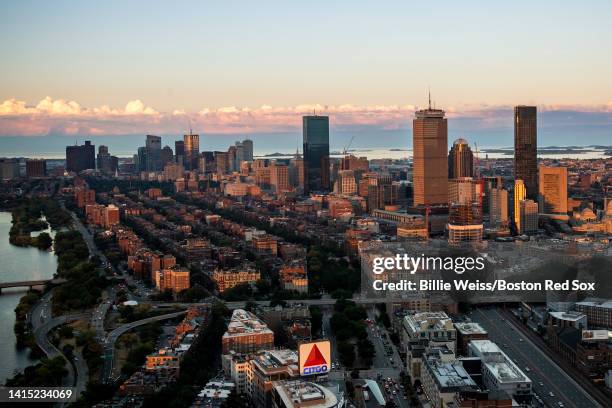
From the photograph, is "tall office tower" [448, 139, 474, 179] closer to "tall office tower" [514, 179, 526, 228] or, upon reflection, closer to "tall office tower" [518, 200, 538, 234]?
"tall office tower" [514, 179, 526, 228]

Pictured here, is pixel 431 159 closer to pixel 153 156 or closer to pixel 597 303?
pixel 597 303

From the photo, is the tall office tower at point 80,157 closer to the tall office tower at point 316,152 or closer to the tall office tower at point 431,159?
the tall office tower at point 316,152

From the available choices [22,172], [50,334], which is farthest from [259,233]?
[22,172]

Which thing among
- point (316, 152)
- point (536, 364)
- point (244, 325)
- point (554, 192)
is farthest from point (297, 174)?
point (536, 364)

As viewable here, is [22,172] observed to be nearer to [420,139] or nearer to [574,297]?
[420,139]

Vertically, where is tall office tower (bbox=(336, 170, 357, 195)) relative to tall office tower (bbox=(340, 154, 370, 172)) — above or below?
Answer: below

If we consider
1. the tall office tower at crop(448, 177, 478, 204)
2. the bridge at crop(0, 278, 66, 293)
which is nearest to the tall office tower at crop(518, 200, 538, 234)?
the tall office tower at crop(448, 177, 478, 204)
